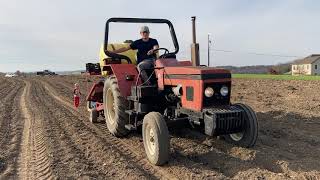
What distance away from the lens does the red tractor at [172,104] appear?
618 cm

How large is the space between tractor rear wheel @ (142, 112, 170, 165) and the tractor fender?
5.02 ft

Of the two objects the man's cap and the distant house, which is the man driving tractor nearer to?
the man's cap

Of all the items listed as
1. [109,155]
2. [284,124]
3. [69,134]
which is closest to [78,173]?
[109,155]

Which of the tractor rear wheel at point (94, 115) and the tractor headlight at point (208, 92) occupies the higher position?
the tractor headlight at point (208, 92)

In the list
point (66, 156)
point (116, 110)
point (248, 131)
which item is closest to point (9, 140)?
point (66, 156)

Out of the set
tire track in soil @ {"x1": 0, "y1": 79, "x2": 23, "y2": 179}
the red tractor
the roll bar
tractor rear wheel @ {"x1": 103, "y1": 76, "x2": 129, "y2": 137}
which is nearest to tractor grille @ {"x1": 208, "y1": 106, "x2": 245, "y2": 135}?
the red tractor

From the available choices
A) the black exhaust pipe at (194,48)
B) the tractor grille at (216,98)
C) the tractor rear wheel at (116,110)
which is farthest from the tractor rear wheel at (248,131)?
the tractor rear wheel at (116,110)

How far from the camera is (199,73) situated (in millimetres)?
6285

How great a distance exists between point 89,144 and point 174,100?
1784 mm

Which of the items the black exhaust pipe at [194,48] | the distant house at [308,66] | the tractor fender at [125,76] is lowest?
the distant house at [308,66]

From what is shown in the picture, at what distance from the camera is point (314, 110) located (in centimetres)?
1170

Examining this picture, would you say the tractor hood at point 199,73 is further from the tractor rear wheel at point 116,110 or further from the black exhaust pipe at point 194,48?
the black exhaust pipe at point 194,48

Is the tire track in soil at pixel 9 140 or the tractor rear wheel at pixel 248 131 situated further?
the tractor rear wheel at pixel 248 131

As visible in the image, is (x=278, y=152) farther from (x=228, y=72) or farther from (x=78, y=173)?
(x=78, y=173)
